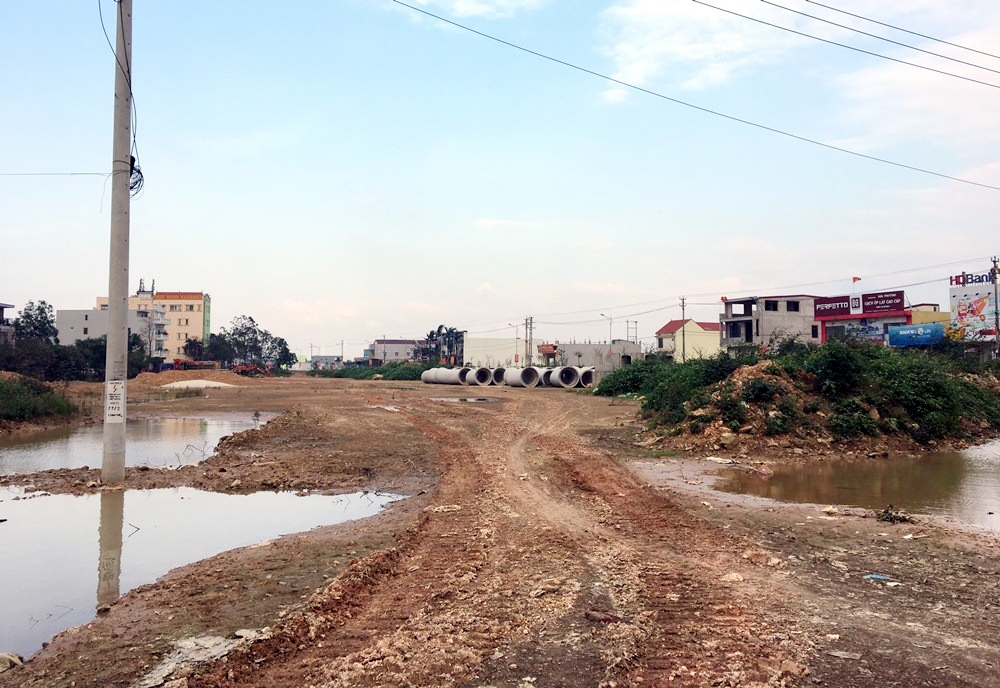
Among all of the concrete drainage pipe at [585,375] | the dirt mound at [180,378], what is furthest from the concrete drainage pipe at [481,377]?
the dirt mound at [180,378]

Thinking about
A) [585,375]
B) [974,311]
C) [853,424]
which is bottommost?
[853,424]

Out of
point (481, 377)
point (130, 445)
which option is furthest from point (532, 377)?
point (130, 445)

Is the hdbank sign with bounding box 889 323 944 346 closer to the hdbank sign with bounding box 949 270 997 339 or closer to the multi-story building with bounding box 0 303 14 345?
the hdbank sign with bounding box 949 270 997 339

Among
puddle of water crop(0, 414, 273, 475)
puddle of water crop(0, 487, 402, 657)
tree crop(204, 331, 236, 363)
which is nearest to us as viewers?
puddle of water crop(0, 487, 402, 657)

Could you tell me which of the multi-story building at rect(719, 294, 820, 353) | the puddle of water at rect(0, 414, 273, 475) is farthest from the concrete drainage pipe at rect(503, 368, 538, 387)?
the puddle of water at rect(0, 414, 273, 475)

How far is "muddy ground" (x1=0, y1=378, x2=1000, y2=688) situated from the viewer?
426 centimetres

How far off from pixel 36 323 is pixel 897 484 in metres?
80.0

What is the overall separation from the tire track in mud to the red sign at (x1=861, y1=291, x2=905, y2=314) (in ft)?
208

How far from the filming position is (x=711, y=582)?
6.09 meters

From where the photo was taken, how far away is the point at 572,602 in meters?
5.47

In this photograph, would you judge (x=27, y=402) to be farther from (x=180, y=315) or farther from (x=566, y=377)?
(x=180, y=315)

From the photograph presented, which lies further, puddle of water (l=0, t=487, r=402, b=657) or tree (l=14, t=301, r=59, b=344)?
tree (l=14, t=301, r=59, b=344)

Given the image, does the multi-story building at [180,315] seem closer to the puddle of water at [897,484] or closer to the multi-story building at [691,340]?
the multi-story building at [691,340]

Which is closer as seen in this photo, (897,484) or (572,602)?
(572,602)
